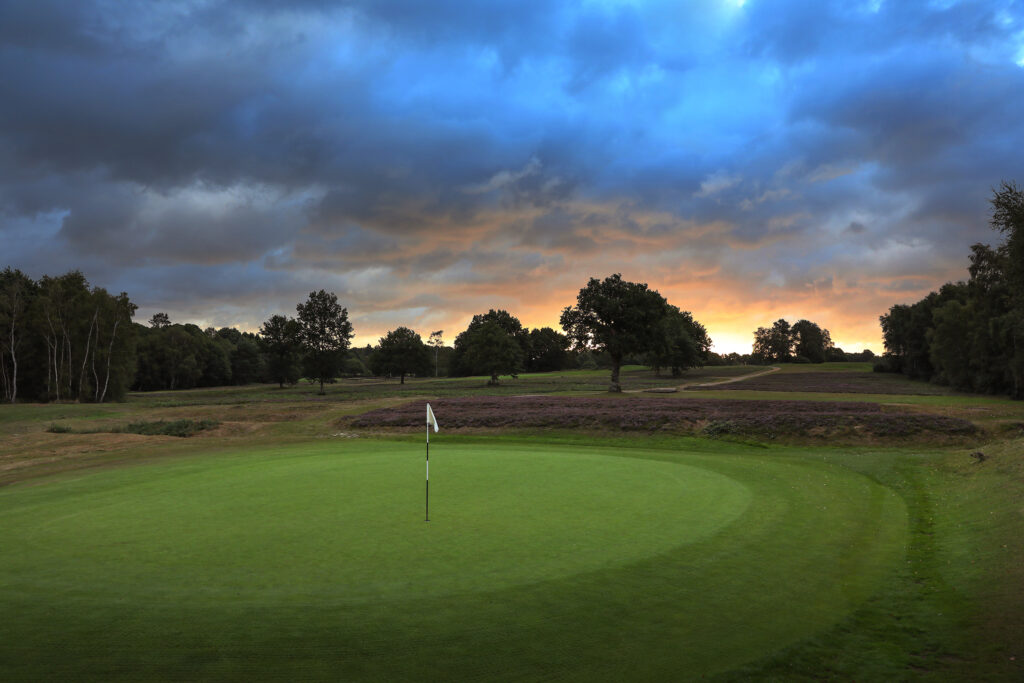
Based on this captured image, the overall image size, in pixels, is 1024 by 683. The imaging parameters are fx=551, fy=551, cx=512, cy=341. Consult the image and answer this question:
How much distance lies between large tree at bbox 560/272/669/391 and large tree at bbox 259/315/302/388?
45.8m

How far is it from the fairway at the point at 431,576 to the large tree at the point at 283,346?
239ft

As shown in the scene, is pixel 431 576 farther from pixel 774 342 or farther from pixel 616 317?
pixel 774 342

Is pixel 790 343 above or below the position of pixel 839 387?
above

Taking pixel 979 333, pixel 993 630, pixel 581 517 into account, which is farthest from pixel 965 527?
pixel 979 333

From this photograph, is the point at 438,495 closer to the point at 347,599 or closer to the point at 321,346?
the point at 347,599

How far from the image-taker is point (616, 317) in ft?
192

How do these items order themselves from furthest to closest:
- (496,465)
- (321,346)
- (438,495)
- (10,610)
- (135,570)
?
(321,346) → (496,465) → (438,495) → (135,570) → (10,610)

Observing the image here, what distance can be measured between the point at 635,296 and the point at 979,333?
36108 mm

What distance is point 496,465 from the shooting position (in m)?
17.5

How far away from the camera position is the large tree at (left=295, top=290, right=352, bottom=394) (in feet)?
275

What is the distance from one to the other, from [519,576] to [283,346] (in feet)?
321

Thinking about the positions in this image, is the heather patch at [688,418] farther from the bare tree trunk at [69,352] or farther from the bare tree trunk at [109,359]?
the bare tree trunk at [109,359]

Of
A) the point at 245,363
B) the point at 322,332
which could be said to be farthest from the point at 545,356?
the point at 322,332

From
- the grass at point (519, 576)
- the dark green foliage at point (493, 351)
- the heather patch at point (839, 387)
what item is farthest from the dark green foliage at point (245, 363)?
the grass at point (519, 576)
